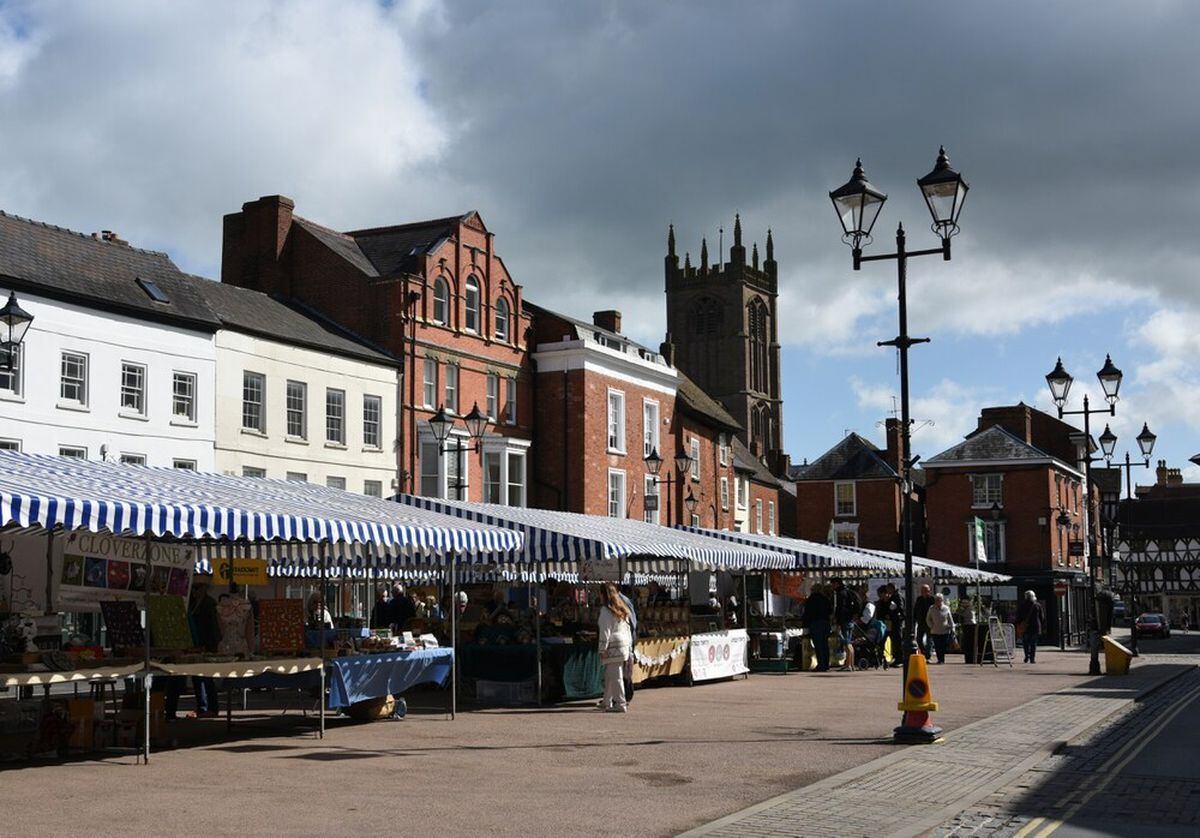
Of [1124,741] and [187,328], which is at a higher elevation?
[187,328]

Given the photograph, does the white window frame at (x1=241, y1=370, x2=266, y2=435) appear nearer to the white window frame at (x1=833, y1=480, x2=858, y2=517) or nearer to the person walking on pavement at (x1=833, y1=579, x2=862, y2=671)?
the person walking on pavement at (x1=833, y1=579, x2=862, y2=671)

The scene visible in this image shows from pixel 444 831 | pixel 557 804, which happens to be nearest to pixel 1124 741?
pixel 557 804

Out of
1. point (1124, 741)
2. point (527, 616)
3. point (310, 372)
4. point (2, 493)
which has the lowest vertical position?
point (1124, 741)

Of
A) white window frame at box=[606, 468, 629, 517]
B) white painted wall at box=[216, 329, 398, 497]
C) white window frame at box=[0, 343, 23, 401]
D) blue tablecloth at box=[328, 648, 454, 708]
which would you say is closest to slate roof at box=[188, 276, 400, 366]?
white painted wall at box=[216, 329, 398, 497]

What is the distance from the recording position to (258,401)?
37.8 meters

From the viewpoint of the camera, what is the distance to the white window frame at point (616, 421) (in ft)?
168

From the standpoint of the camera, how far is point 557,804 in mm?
10148

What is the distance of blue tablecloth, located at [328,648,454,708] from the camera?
604 inches

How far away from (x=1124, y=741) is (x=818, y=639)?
13.6 m

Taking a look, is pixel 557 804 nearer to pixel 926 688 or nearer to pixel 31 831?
pixel 31 831

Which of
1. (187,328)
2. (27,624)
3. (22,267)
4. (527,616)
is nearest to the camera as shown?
(27,624)

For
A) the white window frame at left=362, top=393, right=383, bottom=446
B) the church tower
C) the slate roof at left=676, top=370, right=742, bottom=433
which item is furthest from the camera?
the church tower

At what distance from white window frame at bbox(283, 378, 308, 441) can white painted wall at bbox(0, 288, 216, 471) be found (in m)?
2.75

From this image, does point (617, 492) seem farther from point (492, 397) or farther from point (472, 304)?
point (472, 304)
